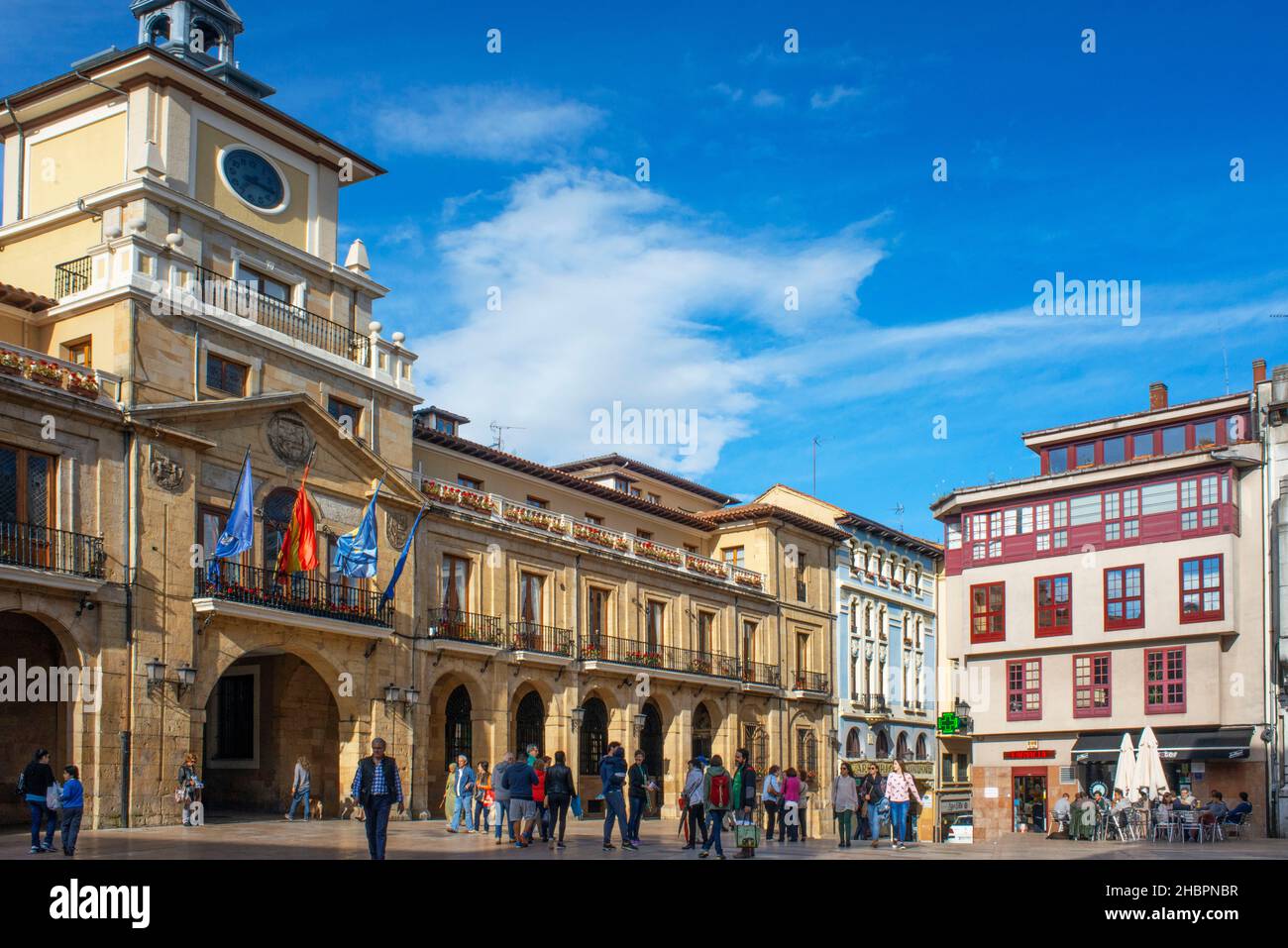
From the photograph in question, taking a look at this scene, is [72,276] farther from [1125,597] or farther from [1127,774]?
[1125,597]

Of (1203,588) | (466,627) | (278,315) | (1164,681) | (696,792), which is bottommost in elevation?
(696,792)

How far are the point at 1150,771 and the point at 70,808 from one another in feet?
82.9

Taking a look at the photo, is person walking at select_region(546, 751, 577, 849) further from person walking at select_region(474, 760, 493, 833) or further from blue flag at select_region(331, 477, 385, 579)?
blue flag at select_region(331, 477, 385, 579)

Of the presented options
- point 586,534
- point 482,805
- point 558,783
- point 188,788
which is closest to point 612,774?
point 558,783

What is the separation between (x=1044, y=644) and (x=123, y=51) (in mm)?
33807

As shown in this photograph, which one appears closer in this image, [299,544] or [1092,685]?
[299,544]

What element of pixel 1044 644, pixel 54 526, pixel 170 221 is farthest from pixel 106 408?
pixel 1044 644

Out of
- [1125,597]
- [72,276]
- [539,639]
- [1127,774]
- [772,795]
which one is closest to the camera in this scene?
[772,795]

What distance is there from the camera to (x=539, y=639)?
43000 millimetres

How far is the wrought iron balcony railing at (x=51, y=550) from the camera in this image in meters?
27.4

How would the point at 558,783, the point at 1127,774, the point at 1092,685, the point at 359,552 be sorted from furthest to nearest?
the point at 1092,685, the point at 1127,774, the point at 359,552, the point at 558,783

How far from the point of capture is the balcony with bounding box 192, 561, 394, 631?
3081cm

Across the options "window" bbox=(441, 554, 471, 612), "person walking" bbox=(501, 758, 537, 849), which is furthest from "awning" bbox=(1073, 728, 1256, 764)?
"person walking" bbox=(501, 758, 537, 849)

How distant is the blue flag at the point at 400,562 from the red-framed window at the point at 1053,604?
22.6 metres
